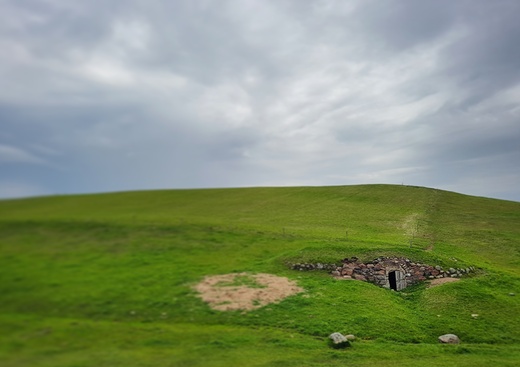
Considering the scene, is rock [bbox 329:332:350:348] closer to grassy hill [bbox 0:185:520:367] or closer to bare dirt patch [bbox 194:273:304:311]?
grassy hill [bbox 0:185:520:367]

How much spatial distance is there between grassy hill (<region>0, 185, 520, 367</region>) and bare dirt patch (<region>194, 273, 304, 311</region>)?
65 cm

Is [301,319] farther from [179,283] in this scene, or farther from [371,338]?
[179,283]

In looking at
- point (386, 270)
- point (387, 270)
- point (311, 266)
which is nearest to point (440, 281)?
point (387, 270)

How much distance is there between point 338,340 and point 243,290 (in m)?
6.61

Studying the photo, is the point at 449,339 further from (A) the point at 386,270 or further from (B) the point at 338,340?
(A) the point at 386,270

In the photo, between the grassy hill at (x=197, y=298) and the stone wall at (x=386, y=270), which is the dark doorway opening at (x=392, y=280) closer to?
the stone wall at (x=386, y=270)

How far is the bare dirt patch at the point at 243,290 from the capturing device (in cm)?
2050

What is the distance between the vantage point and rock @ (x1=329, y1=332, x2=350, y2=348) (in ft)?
60.7

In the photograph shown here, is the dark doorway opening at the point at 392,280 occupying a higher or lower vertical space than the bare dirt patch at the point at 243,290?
lower

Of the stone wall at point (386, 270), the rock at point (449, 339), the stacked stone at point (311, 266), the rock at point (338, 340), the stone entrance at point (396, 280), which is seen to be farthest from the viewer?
the stone entrance at point (396, 280)

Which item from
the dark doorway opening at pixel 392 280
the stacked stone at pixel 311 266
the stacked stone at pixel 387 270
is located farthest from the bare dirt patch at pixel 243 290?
the dark doorway opening at pixel 392 280

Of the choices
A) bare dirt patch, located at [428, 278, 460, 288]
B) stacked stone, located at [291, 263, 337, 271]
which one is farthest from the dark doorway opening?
stacked stone, located at [291, 263, 337, 271]

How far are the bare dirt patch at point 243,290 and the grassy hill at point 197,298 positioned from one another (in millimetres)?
648

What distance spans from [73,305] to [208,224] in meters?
17.4
